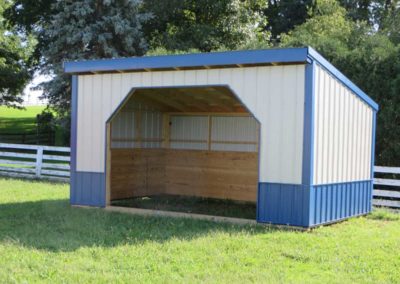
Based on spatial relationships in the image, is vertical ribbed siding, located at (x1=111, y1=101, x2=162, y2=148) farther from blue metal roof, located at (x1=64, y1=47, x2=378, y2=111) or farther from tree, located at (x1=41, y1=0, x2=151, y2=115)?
tree, located at (x1=41, y1=0, x2=151, y2=115)

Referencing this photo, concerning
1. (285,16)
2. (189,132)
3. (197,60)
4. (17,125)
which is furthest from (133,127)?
(17,125)

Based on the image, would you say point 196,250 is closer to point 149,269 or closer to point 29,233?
point 149,269

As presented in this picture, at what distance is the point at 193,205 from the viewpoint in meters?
13.6

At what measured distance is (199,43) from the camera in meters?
25.8

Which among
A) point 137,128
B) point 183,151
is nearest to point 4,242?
point 137,128

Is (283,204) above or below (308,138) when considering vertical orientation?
below

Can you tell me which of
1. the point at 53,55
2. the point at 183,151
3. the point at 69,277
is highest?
the point at 53,55

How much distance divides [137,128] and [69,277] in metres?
8.27

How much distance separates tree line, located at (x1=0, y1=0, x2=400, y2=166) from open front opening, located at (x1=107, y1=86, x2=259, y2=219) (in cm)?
367

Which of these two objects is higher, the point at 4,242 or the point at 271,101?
the point at 271,101

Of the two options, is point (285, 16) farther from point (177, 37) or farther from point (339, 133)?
point (339, 133)

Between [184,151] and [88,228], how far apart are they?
6.15m

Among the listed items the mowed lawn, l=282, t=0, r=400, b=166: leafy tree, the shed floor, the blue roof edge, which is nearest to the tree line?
l=282, t=0, r=400, b=166: leafy tree

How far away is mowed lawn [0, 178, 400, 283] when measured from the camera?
6.70 m
